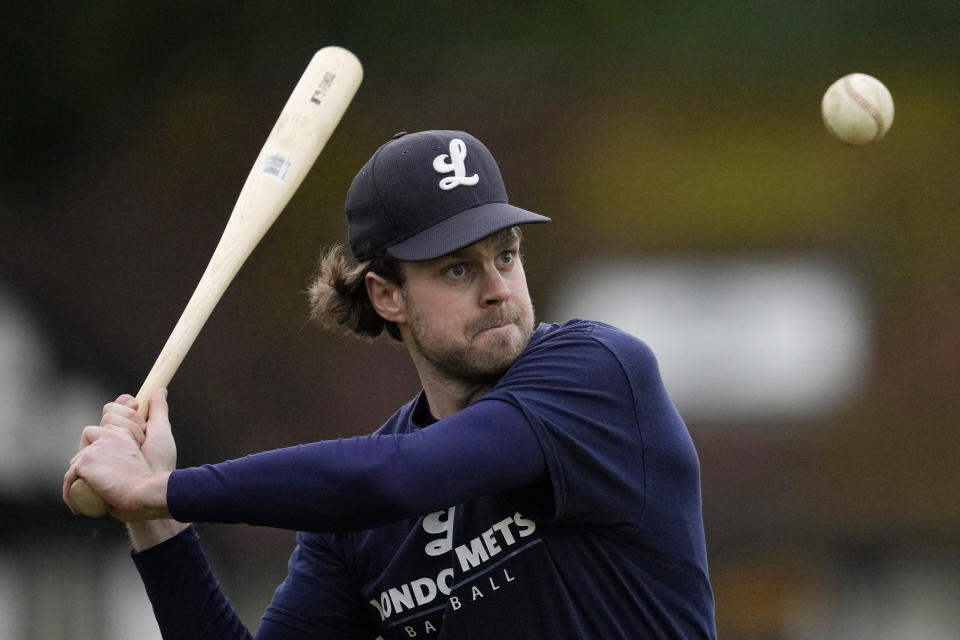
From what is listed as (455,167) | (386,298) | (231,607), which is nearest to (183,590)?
(231,607)

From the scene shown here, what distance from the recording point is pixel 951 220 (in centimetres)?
717

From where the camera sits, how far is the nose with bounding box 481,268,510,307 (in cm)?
243

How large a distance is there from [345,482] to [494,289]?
485mm

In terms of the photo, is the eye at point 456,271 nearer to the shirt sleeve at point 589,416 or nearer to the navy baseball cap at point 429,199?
the navy baseball cap at point 429,199

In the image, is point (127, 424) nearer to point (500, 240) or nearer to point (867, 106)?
point (500, 240)

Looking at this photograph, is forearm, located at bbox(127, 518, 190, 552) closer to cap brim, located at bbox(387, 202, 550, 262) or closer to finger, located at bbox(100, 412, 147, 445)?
finger, located at bbox(100, 412, 147, 445)

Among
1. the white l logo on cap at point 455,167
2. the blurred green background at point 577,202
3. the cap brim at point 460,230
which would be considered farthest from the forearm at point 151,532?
the blurred green background at point 577,202

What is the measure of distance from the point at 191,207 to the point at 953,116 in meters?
3.78

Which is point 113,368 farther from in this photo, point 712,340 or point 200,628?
point 200,628

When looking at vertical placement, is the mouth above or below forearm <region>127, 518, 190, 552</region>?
above

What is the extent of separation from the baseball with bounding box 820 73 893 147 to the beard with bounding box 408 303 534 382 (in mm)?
1702

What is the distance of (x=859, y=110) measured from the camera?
12.5 feet

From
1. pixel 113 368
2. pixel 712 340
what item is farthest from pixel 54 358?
pixel 712 340

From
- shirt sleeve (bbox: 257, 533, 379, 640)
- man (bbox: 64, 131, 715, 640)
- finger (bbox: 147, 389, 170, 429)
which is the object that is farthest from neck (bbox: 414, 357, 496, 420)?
finger (bbox: 147, 389, 170, 429)
